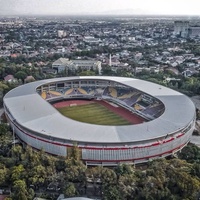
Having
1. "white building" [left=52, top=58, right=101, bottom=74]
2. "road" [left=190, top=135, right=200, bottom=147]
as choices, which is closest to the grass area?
"road" [left=190, top=135, right=200, bottom=147]

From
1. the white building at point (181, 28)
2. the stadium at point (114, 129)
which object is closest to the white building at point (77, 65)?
the stadium at point (114, 129)

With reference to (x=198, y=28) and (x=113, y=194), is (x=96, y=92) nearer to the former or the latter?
(x=113, y=194)

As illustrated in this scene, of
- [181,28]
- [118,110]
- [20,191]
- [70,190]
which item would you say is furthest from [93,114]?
[181,28]

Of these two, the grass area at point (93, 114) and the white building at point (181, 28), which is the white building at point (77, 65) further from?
the white building at point (181, 28)

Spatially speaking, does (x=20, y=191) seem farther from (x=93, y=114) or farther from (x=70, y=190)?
(x=93, y=114)

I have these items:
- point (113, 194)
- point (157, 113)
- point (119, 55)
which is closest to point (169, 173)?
point (113, 194)

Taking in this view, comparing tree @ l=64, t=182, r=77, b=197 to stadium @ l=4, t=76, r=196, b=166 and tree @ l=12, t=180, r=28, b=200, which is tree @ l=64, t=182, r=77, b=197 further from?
stadium @ l=4, t=76, r=196, b=166

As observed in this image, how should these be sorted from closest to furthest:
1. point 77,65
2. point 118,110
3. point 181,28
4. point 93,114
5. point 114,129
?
point 114,129, point 93,114, point 118,110, point 77,65, point 181,28
